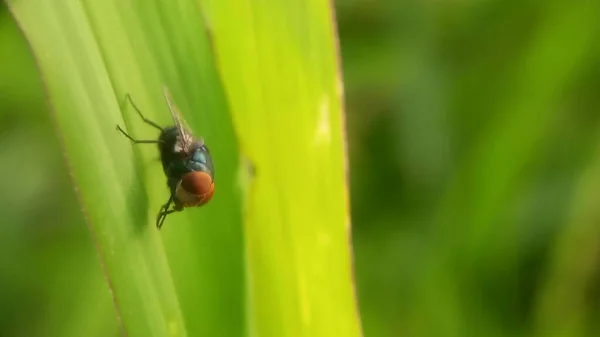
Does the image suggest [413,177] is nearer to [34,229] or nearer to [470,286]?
[470,286]

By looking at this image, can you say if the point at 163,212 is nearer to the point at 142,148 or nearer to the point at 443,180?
the point at 142,148

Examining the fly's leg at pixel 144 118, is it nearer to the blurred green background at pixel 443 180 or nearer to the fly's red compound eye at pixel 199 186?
the fly's red compound eye at pixel 199 186

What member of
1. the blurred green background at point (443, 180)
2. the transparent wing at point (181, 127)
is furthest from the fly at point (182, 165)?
the blurred green background at point (443, 180)

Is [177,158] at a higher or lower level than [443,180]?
higher

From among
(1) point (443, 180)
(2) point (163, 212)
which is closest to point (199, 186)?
(2) point (163, 212)

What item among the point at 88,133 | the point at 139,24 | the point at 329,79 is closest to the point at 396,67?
the point at 329,79

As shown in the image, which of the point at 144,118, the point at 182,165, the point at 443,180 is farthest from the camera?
the point at 443,180

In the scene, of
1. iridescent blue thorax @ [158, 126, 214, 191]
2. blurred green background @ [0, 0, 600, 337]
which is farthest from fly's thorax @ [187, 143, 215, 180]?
blurred green background @ [0, 0, 600, 337]
